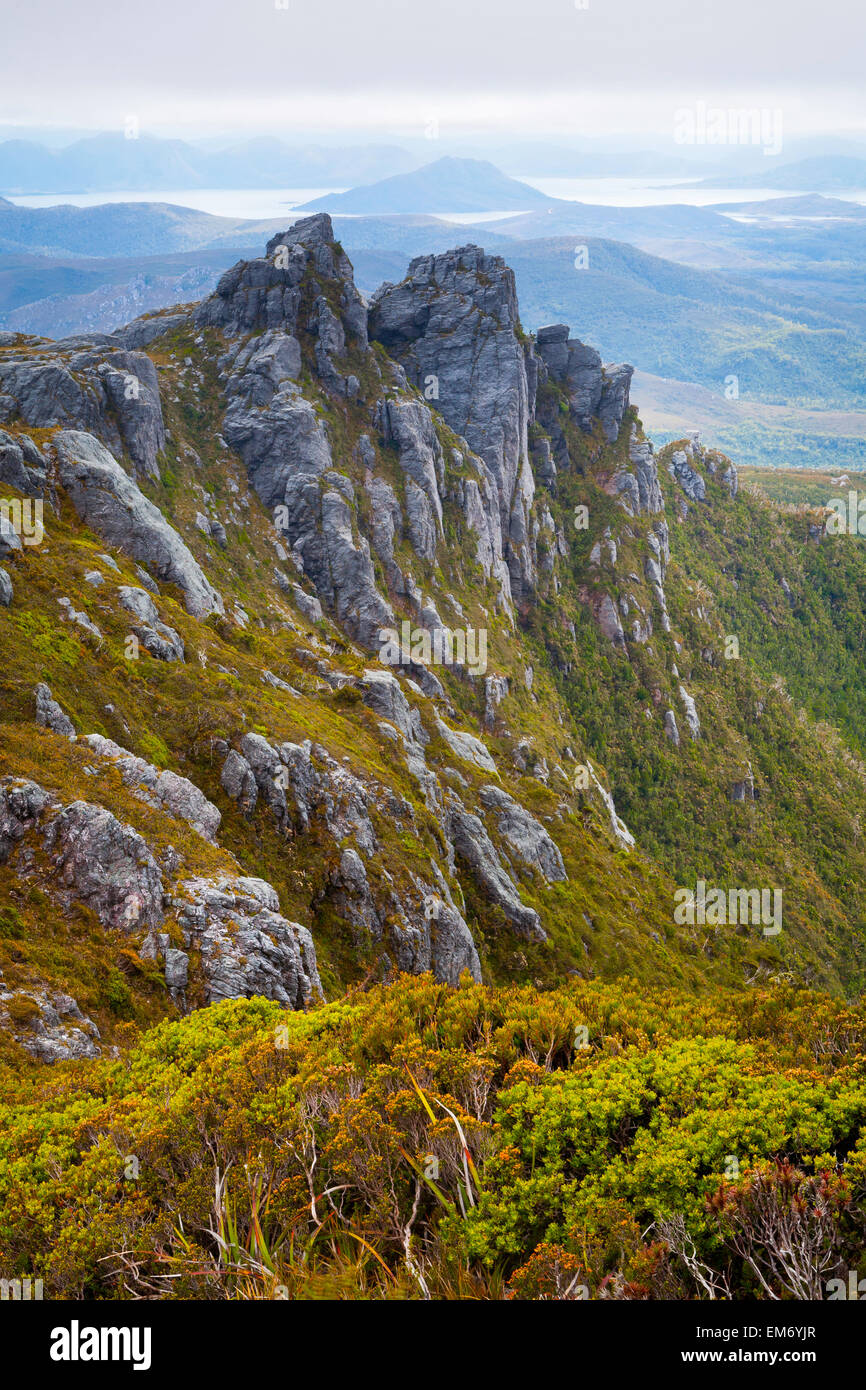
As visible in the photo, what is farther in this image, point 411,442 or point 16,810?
point 411,442

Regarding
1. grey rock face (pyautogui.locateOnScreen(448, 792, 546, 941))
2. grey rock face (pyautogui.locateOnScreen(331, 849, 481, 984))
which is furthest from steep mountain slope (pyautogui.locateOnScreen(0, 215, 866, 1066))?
grey rock face (pyautogui.locateOnScreen(448, 792, 546, 941))

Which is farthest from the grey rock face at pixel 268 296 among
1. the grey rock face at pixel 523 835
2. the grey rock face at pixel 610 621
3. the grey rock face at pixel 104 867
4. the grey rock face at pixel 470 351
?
the grey rock face at pixel 104 867

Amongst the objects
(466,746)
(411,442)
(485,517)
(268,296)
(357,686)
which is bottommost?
(466,746)

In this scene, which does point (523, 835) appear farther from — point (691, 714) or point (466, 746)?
point (691, 714)
